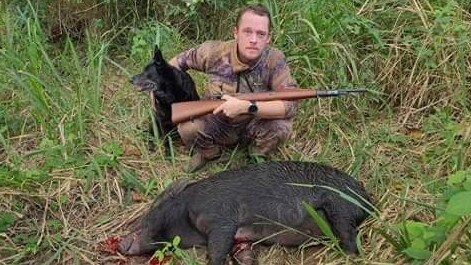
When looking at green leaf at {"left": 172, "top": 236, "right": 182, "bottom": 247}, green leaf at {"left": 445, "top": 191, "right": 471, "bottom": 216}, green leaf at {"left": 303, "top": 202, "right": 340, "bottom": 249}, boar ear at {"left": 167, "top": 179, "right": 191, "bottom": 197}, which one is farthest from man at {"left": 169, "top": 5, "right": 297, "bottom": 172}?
green leaf at {"left": 445, "top": 191, "right": 471, "bottom": 216}

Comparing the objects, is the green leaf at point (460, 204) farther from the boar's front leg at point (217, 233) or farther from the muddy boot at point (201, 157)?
the muddy boot at point (201, 157)

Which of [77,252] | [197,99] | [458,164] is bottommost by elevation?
[77,252]

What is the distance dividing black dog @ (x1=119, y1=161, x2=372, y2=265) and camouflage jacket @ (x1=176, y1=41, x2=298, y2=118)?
74 centimetres

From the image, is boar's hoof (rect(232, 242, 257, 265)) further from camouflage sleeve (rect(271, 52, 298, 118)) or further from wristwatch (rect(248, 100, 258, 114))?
camouflage sleeve (rect(271, 52, 298, 118))

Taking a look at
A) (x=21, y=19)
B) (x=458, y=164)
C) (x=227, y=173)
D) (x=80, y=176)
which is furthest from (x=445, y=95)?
(x=21, y=19)

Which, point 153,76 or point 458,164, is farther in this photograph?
point 153,76

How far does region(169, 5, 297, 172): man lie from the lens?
456 cm

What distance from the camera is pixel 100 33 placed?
6281 millimetres

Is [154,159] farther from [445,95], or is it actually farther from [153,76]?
[445,95]

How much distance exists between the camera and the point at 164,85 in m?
4.54

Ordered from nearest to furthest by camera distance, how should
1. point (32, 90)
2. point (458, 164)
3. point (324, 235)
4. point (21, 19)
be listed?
1. point (324, 235)
2. point (458, 164)
3. point (32, 90)
4. point (21, 19)

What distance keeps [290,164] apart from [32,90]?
1961 mm

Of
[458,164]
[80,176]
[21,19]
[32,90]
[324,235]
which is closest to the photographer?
[324,235]

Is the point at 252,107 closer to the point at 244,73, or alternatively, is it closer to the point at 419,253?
the point at 244,73
